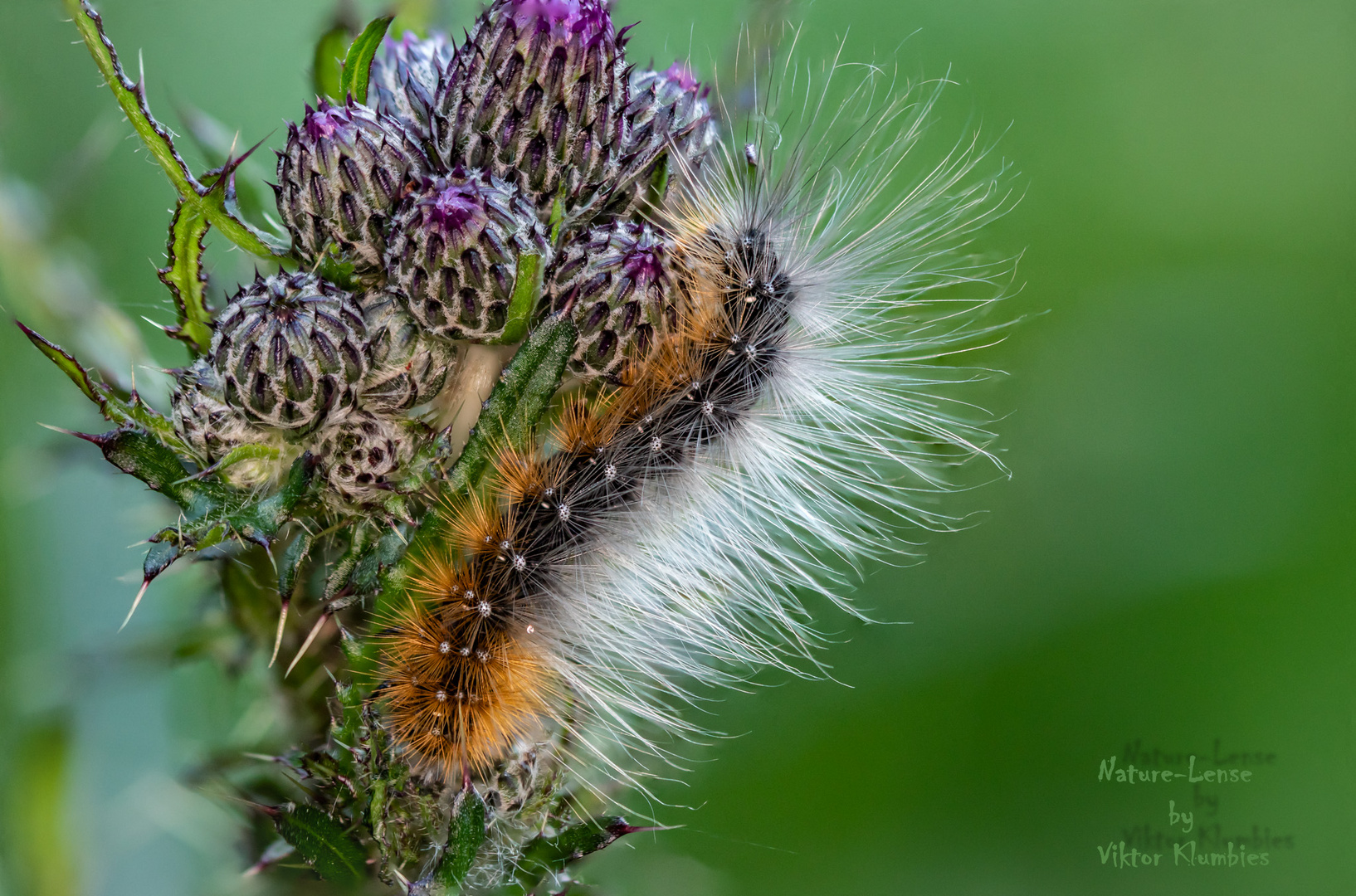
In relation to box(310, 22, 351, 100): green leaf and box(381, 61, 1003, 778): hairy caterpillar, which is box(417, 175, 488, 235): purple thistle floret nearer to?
box(381, 61, 1003, 778): hairy caterpillar

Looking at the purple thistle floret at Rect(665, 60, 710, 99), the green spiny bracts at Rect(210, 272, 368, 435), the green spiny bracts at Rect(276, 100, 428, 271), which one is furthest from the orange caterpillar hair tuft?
the purple thistle floret at Rect(665, 60, 710, 99)

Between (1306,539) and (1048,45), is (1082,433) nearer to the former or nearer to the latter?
(1306,539)

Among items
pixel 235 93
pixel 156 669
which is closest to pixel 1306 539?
pixel 156 669

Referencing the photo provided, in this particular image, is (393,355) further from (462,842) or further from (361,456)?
(462,842)

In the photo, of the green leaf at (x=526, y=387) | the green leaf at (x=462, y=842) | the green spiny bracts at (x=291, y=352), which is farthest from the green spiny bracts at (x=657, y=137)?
the green leaf at (x=462, y=842)

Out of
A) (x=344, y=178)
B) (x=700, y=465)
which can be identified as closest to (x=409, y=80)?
(x=344, y=178)

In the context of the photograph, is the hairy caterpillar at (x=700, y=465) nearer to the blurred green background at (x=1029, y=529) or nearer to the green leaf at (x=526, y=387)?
the green leaf at (x=526, y=387)
